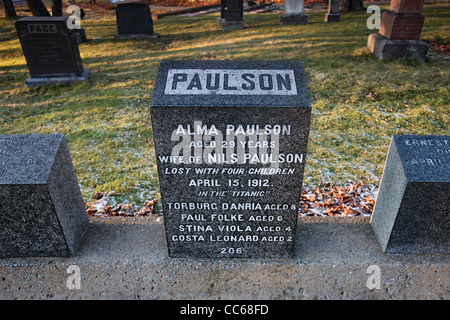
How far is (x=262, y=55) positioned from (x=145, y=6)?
20.2ft

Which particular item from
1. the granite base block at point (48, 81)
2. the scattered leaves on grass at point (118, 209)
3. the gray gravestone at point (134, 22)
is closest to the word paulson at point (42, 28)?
the granite base block at point (48, 81)

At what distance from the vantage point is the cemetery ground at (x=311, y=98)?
4707 millimetres

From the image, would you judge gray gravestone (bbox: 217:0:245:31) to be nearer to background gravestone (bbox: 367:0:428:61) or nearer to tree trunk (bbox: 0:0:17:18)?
background gravestone (bbox: 367:0:428:61)

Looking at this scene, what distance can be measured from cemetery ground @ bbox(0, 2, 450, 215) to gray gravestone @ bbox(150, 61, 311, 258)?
136 cm

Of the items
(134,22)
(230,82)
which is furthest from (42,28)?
(230,82)

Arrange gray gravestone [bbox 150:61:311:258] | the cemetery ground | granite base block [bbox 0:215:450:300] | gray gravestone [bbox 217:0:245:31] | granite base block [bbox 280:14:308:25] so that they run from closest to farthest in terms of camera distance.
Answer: gray gravestone [bbox 150:61:311:258]
granite base block [bbox 0:215:450:300]
the cemetery ground
gray gravestone [bbox 217:0:245:31]
granite base block [bbox 280:14:308:25]

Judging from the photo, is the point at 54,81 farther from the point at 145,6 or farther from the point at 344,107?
the point at 344,107

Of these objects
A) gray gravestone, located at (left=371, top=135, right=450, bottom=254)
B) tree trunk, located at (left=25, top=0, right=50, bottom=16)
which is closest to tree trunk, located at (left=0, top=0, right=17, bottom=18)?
tree trunk, located at (left=25, top=0, right=50, bottom=16)

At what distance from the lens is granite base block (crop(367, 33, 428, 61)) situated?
27.3ft

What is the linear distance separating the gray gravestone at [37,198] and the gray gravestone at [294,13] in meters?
13.7

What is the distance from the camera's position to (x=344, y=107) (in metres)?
6.70

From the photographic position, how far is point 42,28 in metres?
8.05

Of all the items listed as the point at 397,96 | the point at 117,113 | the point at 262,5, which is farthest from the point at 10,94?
the point at 262,5

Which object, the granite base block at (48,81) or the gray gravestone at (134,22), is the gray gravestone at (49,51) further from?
the gray gravestone at (134,22)
